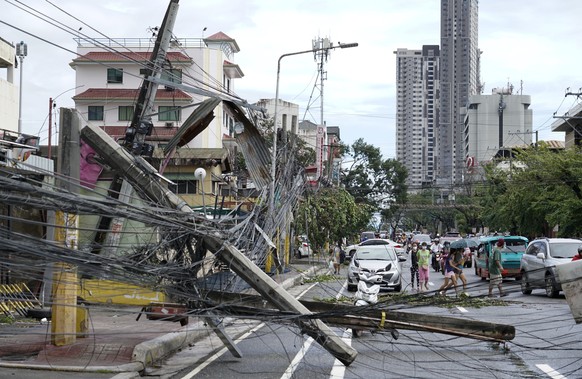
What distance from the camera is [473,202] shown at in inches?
4240

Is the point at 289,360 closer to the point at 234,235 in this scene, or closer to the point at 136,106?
the point at 234,235

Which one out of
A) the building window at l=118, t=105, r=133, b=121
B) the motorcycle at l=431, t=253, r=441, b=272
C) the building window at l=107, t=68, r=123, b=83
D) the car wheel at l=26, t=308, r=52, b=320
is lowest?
Result: the motorcycle at l=431, t=253, r=441, b=272

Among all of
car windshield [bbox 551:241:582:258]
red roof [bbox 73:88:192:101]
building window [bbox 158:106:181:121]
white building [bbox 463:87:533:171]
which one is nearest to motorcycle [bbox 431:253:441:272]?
building window [bbox 158:106:181:121]

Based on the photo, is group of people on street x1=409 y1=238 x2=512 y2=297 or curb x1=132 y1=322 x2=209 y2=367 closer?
curb x1=132 y1=322 x2=209 y2=367

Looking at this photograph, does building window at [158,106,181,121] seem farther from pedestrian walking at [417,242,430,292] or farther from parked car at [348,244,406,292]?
pedestrian walking at [417,242,430,292]

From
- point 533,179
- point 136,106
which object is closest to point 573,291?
point 136,106

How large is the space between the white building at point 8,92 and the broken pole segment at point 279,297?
80.3 feet

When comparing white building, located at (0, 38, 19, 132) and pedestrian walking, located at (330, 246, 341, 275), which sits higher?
white building, located at (0, 38, 19, 132)

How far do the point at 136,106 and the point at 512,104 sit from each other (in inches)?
6346

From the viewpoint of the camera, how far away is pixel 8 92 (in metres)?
34.5

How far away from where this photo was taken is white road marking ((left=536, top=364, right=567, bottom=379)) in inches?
449

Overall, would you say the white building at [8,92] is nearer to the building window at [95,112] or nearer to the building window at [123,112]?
the building window at [123,112]

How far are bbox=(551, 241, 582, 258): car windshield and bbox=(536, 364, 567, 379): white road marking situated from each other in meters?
14.4

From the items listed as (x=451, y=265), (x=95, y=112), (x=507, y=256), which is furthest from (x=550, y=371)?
(x=95, y=112)
